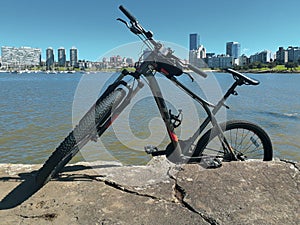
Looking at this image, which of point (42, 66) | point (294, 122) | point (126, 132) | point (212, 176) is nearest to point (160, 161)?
point (212, 176)

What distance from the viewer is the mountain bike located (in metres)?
2.96

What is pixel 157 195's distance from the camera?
273 centimetres

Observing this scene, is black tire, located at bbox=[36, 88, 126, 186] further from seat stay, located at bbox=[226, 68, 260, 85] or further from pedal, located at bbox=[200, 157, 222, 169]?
seat stay, located at bbox=[226, 68, 260, 85]

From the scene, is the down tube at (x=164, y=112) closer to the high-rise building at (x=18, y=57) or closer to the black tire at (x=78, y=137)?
the black tire at (x=78, y=137)

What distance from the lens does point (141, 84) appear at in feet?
10.9

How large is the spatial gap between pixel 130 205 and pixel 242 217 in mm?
952

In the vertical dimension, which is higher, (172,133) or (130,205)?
(172,133)

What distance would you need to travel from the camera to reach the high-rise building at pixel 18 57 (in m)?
169

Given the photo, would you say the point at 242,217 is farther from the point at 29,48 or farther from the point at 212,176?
the point at 29,48

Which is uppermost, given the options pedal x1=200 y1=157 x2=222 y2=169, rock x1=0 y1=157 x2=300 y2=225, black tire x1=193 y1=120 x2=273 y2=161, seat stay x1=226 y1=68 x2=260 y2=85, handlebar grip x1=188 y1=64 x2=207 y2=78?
handlebar grip x1=188 y1=64 x2=207 y2=78

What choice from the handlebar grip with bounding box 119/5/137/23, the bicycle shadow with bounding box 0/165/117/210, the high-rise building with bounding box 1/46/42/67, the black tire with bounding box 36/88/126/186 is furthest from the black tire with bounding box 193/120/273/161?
the high-rise building with bounding box 1/46/42/67

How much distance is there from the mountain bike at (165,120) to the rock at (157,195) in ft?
0.80

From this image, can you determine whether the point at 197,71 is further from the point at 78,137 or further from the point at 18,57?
the point at 18,57

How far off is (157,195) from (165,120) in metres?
1.08
